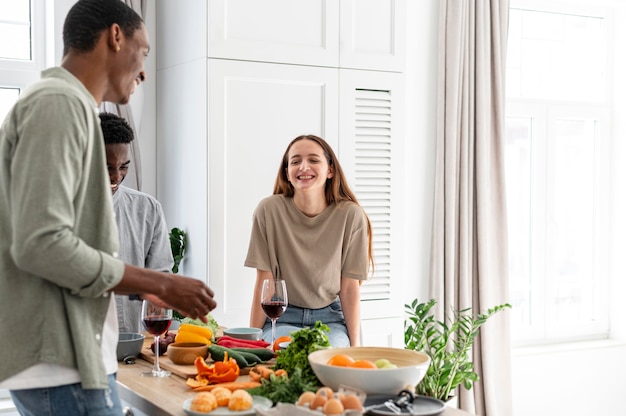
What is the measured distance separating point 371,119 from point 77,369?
2.51 m

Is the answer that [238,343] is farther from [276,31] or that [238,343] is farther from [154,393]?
[276,31]

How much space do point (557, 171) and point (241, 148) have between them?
234 cm

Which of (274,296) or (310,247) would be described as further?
(310,247)

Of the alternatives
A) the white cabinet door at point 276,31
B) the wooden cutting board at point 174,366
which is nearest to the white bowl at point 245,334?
the wooden cutting board at point 174,366

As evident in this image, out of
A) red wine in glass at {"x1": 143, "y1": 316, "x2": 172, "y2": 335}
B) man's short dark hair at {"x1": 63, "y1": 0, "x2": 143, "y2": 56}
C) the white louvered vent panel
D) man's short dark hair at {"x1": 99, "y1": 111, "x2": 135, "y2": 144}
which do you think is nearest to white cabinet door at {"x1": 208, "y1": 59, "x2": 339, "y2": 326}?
the white louvered vent panel

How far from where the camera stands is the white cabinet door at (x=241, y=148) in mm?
3305

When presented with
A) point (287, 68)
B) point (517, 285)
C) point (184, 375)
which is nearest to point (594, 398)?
point (517, 285)

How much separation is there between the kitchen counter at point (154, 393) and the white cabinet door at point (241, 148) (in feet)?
4.31

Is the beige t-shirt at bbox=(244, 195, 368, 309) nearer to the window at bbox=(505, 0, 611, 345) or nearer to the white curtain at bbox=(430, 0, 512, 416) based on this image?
the white curtain at bbox=(430, 0, 512, 416)

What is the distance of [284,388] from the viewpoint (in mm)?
1617

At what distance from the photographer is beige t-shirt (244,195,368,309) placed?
119 inches

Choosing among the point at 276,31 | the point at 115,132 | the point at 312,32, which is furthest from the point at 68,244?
the point at 312,32

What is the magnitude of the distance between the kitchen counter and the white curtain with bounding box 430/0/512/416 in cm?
235

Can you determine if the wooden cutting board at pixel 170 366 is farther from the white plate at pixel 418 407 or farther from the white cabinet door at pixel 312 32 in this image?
the white cabinet door at pixel 312 32
